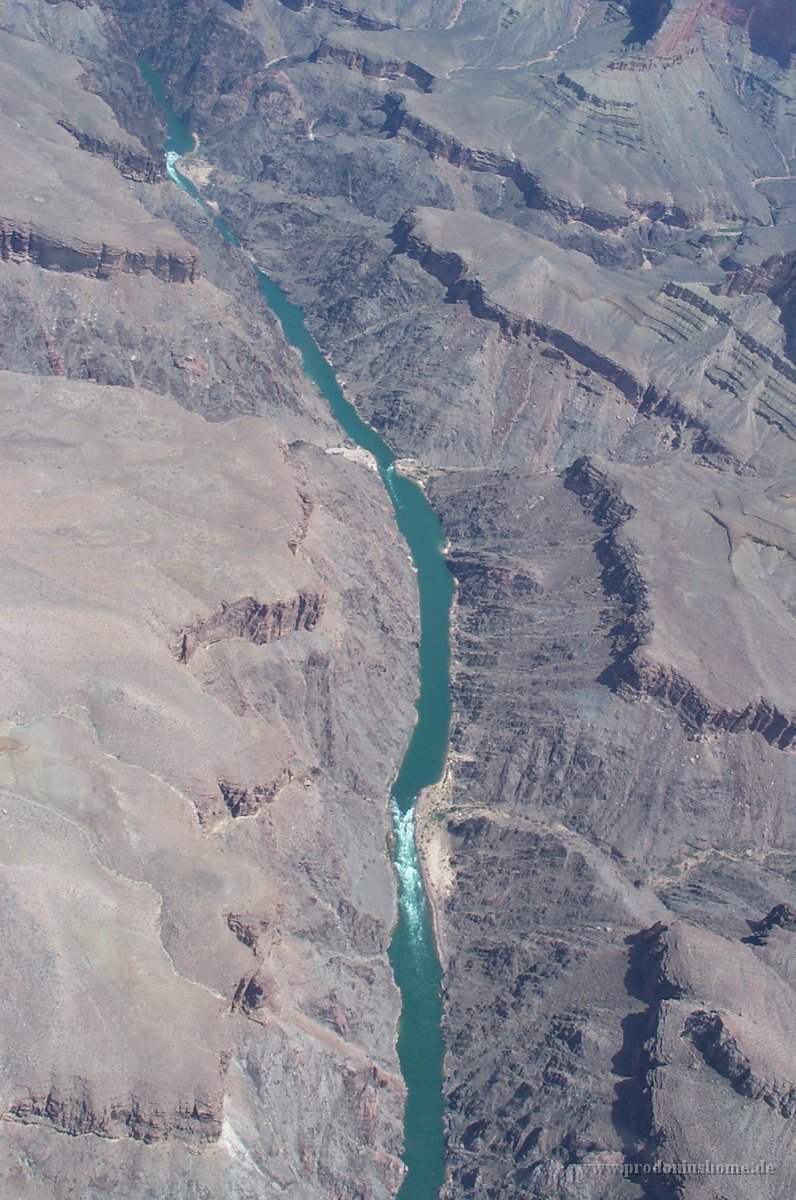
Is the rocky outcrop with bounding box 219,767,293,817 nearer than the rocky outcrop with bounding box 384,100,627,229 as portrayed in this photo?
Yes

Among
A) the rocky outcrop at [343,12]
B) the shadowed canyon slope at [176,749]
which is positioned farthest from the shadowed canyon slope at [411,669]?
the rocky outcrop at [343,12]

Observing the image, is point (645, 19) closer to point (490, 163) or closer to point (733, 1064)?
point (490, 163)

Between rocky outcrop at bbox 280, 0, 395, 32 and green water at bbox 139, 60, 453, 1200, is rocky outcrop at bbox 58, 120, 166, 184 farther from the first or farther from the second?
rocky outcrop at bbox 280, 0, 395, 32

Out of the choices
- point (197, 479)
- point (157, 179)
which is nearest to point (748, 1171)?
point (197, 479)

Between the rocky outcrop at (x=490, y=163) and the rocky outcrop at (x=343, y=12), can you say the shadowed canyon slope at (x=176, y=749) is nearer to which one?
the rocky outcrop at (x=490, y=163)

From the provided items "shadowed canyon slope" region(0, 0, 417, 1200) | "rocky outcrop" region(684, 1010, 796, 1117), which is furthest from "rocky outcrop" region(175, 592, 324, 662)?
"rocky outcrop" region(684, 1010, 796, 1117)

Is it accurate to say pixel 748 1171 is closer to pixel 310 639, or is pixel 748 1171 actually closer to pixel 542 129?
pixel 310 639
